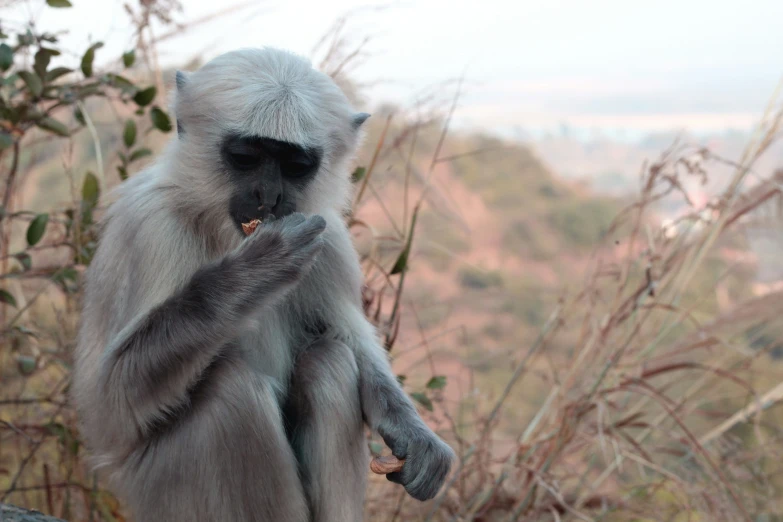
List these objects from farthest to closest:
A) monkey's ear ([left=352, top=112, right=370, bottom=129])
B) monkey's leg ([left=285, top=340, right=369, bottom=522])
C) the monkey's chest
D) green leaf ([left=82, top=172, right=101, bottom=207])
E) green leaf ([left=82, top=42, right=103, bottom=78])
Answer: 1. green leaf ([left=82, top=172, right=101, bottom=207])
2. green leaf ([left=82, top=42, right=103, bottom=78])
3. monkey's ear ([left=352, top=112, right=370, bottom=129])
4. the monkey's chest
5. monkey's leg ([left=285, top=340, right=369, bottom=522])

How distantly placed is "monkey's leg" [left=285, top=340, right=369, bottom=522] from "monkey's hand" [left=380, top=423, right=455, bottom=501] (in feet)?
0.60

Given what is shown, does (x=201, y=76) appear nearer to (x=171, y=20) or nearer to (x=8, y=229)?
(x=171, y=20)

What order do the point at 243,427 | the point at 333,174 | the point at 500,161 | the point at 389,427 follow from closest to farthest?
the point at 243,427
the point at 389,427
the point at 333,174
the point at 500,161

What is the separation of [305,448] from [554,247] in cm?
2795

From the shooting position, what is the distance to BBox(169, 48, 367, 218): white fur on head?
3309 mm

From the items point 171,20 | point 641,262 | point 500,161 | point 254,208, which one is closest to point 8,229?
point 171,20

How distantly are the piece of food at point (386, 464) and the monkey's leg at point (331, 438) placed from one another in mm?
173

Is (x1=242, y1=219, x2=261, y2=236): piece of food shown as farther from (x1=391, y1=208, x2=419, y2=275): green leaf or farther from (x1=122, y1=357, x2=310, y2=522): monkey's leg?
(x1=391, y1=208, x2=419, y2=275): green leaf

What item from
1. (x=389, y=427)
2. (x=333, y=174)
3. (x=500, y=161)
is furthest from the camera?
(x=500, y=161)

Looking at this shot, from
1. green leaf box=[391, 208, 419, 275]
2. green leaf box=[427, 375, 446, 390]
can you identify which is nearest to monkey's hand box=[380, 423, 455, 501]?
green leaf box=[427, 375, 446, 390]

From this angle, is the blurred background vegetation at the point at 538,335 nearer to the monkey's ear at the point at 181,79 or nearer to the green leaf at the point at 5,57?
the green leaf at the point at 5,57

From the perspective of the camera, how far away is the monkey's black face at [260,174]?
10.8 ft

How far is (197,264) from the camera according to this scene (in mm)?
3457

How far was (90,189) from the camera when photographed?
14.5ft
